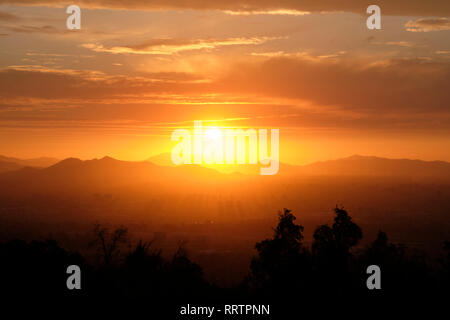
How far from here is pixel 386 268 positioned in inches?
1366

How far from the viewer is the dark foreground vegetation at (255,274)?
28.2 m

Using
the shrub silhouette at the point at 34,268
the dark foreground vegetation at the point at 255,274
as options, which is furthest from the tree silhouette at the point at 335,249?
the shrub silhouette at the point at 34,268

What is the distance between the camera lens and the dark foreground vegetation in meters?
28.2

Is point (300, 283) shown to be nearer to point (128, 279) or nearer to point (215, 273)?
A: point (128, 279)

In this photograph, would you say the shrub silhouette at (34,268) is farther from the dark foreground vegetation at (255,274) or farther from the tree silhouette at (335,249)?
the tree silhouette at (335,249)

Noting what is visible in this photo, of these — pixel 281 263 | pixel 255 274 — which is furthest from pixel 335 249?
pixel 255 274

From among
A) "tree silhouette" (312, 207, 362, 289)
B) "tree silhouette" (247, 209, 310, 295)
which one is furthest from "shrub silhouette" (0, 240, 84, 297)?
"tree silhouette" (312, 207, 362, 289)

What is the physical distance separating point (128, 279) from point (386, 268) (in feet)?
65.8

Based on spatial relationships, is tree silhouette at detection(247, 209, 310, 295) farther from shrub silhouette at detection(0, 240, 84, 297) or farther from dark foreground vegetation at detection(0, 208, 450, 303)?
shrub silhouette at detection(0, 240, 84, 297)

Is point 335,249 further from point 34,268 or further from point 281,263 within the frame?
point 34,268

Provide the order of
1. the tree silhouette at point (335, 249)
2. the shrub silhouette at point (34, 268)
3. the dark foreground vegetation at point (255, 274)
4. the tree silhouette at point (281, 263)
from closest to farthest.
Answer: the shrub silhouette at point (34, 268) < the dark foreground vegetation at point (255, 274) < the tree silhouette at point (335, 249) < the tree silhouette at point (281, 263)

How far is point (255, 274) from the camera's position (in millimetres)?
34844
